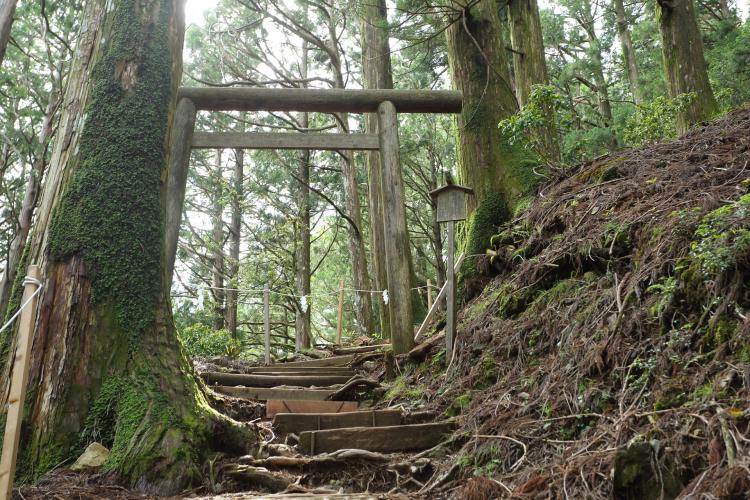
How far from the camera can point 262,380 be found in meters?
6.12

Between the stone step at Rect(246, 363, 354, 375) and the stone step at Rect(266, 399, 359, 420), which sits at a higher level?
the stone step at Rect(246, 363, 354, 375)

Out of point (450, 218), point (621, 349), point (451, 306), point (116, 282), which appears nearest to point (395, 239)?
point (450, 218)

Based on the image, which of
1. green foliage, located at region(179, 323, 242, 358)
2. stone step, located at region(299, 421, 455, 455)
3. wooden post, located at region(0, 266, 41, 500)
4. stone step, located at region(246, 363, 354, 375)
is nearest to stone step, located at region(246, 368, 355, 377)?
stone step, located at region(246, 363, 354, 375)

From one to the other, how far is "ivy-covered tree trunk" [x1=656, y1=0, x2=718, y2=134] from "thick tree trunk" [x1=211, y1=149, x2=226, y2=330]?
1246cm

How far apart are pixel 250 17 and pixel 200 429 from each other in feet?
53.7

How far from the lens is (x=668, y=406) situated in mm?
2525

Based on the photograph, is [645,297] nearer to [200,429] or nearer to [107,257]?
[200,429]

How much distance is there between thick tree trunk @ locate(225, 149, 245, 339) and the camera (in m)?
16.4

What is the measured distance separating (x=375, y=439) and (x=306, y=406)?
1.50 meters

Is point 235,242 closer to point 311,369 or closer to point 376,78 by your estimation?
point 376,78

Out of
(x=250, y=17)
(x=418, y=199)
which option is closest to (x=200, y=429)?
(x=250, y=17)

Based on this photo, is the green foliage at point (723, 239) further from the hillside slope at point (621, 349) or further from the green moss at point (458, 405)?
the green moss at point (458, 405)

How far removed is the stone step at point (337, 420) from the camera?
14.1 feet

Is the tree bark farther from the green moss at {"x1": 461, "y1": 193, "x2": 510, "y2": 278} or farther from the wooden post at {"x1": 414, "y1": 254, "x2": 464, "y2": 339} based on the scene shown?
the green moss at {"x1": 461, "y1": 193, "x2": 510, "y2": 278}
